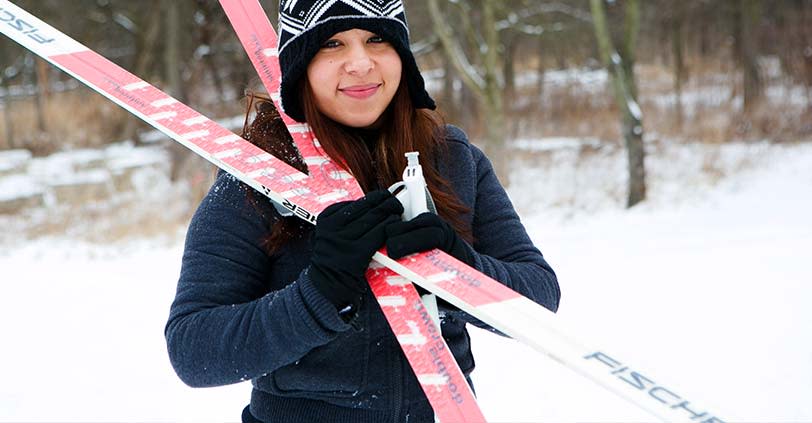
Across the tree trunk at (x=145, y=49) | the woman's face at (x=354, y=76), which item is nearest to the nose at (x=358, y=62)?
the woman's face at (x=354, y=76)

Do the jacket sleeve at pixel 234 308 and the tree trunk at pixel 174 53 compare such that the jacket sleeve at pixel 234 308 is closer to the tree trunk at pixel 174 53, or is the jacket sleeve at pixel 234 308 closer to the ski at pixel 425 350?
the ski at pixel 425 350

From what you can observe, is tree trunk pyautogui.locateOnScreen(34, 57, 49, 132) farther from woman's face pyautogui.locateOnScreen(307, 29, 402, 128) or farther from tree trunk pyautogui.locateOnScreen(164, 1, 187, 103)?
woman's face pyautogui.locateOnScreen(307, 29, 402, 128)

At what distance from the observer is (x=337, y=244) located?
1021 millimetres

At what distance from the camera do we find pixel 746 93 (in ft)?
32.3

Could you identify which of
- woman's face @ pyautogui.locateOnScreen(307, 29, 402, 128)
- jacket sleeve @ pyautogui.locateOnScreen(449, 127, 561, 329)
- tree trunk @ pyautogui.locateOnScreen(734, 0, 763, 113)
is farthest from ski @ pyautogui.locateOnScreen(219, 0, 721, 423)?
tree trunk @ pyautogui.locateOnScreen(734, 0, 763, 113)

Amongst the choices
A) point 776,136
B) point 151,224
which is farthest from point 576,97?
point 151,224

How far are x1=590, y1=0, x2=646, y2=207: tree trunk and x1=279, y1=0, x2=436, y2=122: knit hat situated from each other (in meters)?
5.62

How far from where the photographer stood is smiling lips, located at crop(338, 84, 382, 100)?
3.89 feet

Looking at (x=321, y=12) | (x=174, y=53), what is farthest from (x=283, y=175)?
(x=174, y=53)

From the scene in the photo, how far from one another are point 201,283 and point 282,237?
15 centimetres

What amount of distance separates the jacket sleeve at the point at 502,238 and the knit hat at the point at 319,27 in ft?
0.79

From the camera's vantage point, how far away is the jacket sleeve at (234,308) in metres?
1.05

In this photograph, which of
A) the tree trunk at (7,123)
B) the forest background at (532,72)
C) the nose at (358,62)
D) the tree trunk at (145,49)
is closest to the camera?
the nose at (358,62)

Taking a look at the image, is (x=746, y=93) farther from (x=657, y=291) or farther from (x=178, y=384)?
(x=178, y=384)
